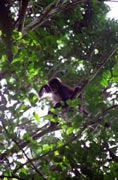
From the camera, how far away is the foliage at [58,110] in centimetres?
369

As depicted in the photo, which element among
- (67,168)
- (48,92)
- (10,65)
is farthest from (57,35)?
(67,168)

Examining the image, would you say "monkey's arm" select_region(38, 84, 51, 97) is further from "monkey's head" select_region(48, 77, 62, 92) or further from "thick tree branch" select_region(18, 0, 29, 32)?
"thick tree branch" select_region(18, 0, 29, 32)

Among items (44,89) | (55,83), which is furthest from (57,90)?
(44,89)

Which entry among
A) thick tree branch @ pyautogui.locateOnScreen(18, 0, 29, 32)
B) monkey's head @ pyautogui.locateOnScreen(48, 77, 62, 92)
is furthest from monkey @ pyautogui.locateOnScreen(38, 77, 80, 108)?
thick tree branch @ pyautogui.locateOnScreen(18, 0, 29, 32)

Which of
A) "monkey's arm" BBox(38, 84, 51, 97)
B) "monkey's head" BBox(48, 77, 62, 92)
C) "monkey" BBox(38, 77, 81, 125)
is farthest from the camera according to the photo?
"monkey's head" BBox(48, 77, 62, 92)

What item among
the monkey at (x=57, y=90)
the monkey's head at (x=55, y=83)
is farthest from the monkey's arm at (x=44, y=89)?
the monkey's head at (x=55, y=83)

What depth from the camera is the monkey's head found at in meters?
8.35

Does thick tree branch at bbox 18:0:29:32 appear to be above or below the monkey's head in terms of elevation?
below

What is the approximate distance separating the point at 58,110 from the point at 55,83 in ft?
12.2

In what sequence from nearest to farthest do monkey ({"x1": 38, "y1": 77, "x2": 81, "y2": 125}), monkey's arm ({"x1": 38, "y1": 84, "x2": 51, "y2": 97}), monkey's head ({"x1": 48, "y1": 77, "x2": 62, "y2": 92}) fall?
monkey's arm ({"x1": 38, "y1": 84, "x2": 51, "y2": 97})
monkey ({"x1": 38, "y1": 77, "x2": 81, "y2": 125})
monkey's head ({"x1": 48, "y1": 77, "x2": 62, "y2": 92})

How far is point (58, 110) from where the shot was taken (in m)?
4.73

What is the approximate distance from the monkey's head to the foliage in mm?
383

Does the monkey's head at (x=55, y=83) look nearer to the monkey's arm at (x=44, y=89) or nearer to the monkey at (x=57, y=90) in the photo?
the monkey at (x=57, y=90)

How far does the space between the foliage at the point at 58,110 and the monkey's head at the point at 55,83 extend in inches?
15.1
